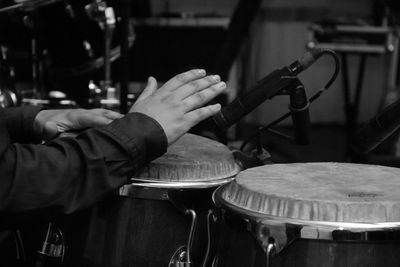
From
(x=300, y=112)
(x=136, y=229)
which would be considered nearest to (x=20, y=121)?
(x=136, y=229)

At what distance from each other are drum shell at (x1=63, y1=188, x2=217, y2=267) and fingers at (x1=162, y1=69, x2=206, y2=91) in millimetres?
208

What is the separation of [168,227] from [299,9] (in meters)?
4.85

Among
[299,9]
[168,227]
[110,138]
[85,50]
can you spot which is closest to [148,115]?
[110,138]

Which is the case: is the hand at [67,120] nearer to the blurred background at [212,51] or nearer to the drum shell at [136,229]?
the drum shell at [136,229]

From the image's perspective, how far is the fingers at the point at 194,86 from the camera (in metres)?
1.30

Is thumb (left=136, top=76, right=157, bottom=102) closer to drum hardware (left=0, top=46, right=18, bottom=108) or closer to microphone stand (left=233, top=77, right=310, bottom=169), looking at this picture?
microphone stand (left=233, top=77, right=310, bottom=169)

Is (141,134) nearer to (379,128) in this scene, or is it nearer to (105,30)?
(379,128)

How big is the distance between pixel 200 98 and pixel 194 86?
0.10 feet

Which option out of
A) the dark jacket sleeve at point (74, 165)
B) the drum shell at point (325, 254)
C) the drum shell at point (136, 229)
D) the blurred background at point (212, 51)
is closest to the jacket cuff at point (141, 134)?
the dark jacket sleeve at point (74, 165)

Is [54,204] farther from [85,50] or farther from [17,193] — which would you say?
[85,50]

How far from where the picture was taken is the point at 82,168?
117 cm

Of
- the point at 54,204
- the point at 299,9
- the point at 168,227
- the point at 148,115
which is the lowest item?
the point at 299,9

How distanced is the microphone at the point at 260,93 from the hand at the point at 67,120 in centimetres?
29

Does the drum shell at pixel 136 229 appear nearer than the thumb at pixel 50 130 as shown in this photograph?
Yes
